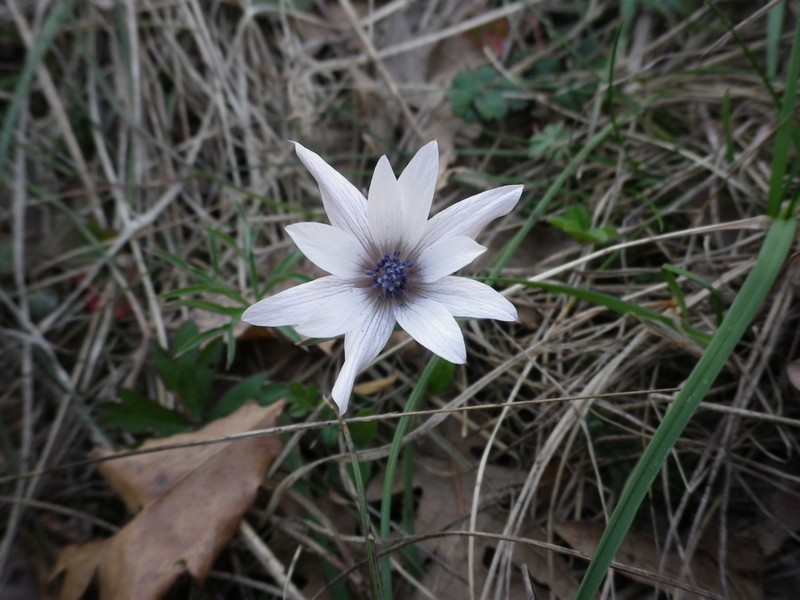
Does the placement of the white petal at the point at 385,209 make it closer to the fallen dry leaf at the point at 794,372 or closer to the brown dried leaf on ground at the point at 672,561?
the brown dried leaf on ground at the point at 672,561

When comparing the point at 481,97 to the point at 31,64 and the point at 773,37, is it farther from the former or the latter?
the point at 31,64

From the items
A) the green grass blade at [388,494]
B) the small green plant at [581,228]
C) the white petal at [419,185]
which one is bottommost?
the green grass blade at [388,494]

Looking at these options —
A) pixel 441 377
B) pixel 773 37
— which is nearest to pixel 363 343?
pixel 441 377

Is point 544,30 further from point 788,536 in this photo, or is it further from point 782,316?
point 788,536

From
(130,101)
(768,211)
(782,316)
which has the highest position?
(130,101)

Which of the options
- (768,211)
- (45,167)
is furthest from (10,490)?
(768,211)

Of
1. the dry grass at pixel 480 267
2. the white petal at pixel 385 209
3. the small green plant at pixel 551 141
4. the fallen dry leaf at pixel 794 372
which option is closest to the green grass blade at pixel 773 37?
the dry grass at pixel 480 267
